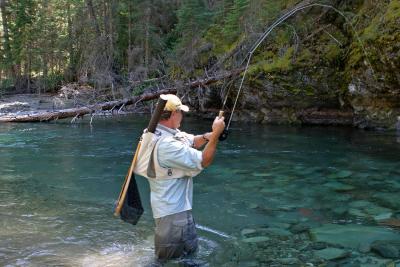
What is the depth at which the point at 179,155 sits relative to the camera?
14.7 ft

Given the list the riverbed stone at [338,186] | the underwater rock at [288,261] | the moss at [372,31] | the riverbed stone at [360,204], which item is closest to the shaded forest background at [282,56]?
the moss at [372,31]

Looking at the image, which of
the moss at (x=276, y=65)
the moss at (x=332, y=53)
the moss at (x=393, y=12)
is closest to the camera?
the moss at (x=393, y=12)

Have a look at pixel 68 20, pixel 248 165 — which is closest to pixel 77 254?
pixel 248 165

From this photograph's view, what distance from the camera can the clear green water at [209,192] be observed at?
6176 mm

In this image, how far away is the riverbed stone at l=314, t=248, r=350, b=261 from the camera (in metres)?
5.55

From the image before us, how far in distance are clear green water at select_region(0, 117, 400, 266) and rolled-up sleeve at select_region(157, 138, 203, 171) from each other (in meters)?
1.44

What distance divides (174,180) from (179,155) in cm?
31

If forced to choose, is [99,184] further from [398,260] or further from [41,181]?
[398,260]

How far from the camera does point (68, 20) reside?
38906 millimetres

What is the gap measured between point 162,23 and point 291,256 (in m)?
27.9

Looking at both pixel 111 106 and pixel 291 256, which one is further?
pixel 111 106

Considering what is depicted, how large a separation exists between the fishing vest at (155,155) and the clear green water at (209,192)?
4.30ft

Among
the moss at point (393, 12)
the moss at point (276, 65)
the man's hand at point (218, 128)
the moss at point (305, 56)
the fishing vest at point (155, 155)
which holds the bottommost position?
the fishing vest at point (155, 155)

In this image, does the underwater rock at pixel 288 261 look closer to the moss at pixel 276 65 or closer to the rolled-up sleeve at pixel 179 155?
the rolled-up sleeve at pixel 179 155
